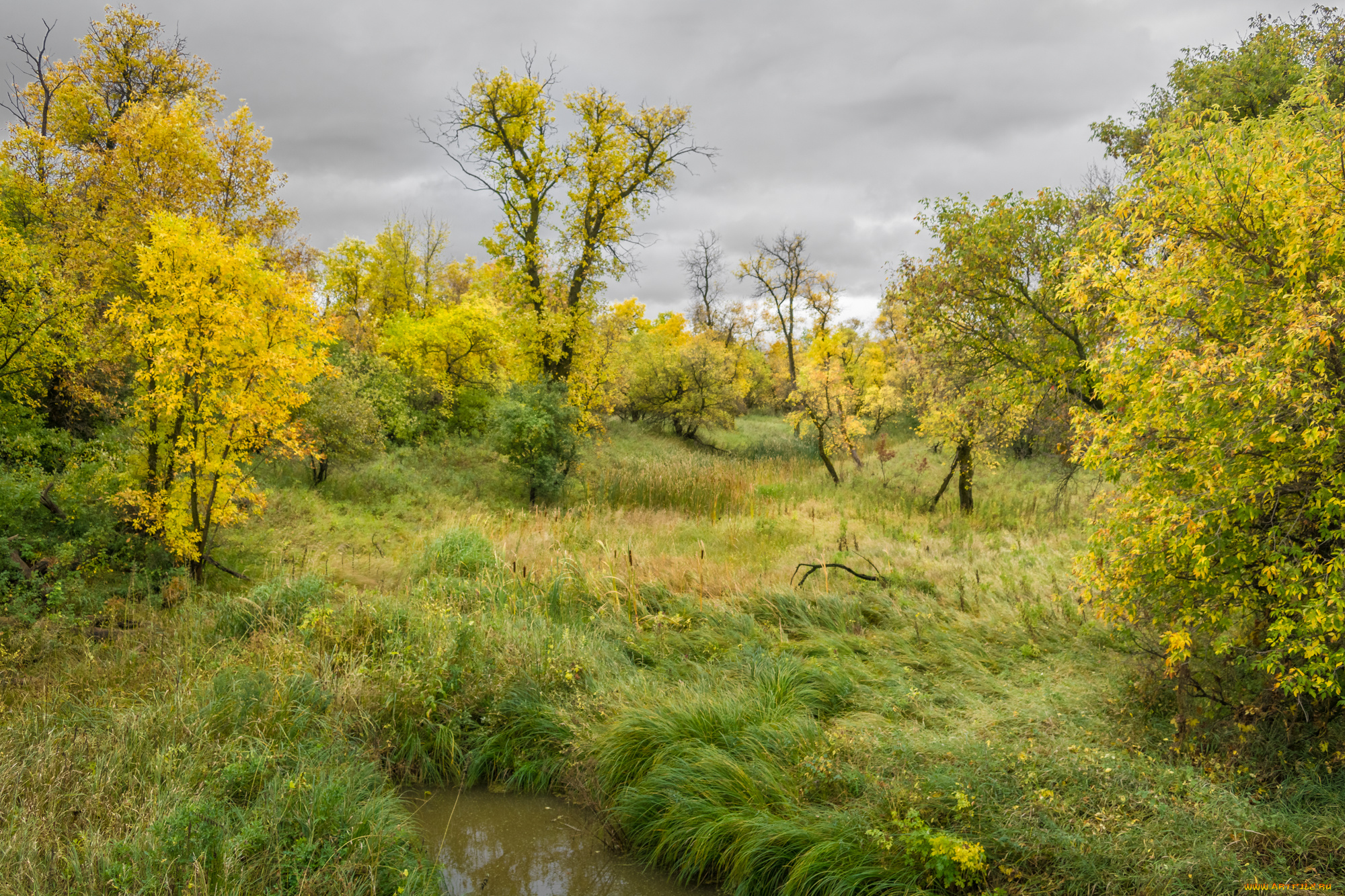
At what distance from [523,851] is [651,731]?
46.5 inches

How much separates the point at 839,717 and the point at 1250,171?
15.2 feet

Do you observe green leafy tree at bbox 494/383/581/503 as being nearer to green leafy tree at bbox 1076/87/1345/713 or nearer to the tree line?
the tree line

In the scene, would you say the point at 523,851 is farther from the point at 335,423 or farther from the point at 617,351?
the point at 617,351

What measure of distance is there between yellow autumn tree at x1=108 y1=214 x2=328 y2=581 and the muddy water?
5.50 m

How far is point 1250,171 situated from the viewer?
380 cm

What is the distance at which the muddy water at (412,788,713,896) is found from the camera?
161 inches

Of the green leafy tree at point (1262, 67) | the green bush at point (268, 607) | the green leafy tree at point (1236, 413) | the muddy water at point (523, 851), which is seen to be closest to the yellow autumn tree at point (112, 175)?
the green bush at point (268, 607)

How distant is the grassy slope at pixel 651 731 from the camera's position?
11.0ft

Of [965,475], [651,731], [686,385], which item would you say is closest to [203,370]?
[651,731]

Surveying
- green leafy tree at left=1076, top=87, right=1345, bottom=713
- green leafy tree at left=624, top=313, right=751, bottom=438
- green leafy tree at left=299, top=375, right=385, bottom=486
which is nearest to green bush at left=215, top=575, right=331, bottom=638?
green leafy tree at left=1076, top=87, right=1345, bottom=713

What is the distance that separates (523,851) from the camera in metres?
4.42

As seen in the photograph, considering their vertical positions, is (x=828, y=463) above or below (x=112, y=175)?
below

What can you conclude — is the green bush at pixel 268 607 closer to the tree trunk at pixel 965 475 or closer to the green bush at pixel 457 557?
the green bush at pixel 457 557

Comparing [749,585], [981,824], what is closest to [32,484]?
[749,585]
